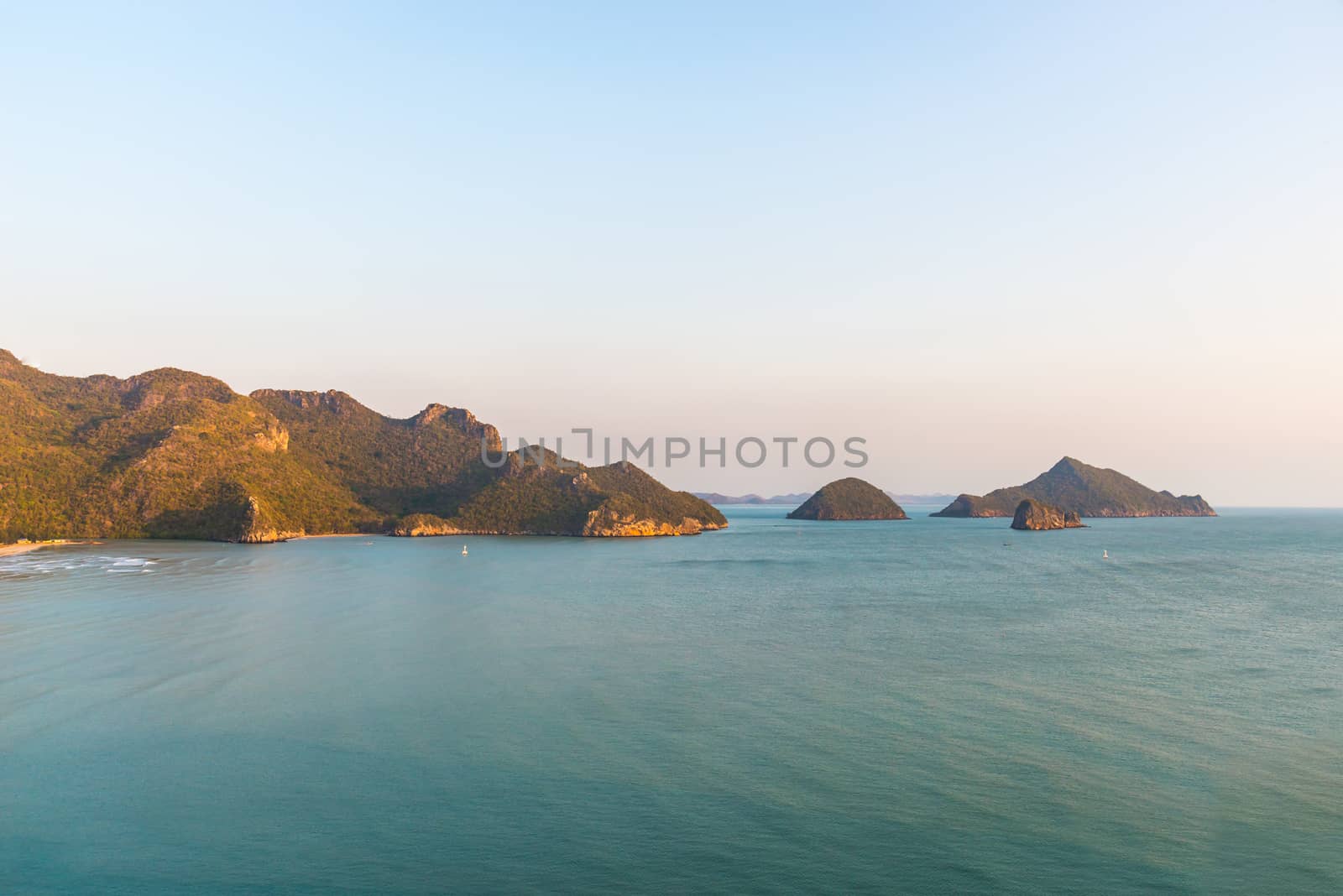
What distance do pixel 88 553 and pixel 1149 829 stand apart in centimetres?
13220

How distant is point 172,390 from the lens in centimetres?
18375

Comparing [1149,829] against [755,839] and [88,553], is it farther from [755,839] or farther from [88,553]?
[88,553]

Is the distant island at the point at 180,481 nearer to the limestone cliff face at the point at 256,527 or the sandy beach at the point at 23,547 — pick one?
the limestone cliff face at the point at 256,527

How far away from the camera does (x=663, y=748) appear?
27.0 meters

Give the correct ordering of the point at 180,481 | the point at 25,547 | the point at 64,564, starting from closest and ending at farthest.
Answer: the point at 64,564
the point at 25,547
the point at 180,481

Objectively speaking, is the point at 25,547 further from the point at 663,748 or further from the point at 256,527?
the point at 663,748

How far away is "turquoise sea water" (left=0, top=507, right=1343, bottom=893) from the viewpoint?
60.4ft

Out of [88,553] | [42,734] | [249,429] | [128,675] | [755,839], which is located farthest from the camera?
[249,429]

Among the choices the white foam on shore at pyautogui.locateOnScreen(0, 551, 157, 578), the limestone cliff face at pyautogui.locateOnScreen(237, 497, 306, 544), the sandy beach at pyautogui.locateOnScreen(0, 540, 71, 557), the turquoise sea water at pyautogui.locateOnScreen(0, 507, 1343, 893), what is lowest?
the turquoise sea water at pyautogui.locateOnScreen(0, 507, 1343, 893)

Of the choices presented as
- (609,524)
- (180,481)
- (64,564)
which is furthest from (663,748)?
(609,524)

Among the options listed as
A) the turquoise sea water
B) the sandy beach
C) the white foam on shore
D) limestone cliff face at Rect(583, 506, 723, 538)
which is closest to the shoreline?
the sandy beach

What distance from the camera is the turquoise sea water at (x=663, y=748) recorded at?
725 inches

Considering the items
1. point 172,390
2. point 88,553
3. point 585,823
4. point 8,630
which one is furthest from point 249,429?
point 585,823

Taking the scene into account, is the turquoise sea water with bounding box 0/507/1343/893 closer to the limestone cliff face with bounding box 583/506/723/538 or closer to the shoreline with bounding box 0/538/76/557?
the shoreline with bounding box 0/538/76/557
